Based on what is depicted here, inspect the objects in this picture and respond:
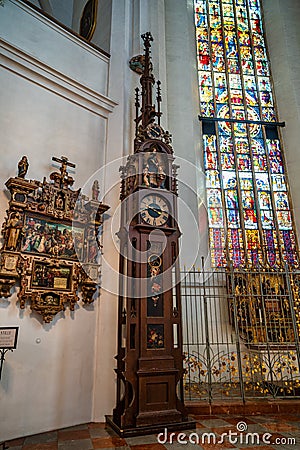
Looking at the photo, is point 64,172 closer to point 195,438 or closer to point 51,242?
point 51,242

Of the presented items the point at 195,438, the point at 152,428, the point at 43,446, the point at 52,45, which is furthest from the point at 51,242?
the point at 52,45

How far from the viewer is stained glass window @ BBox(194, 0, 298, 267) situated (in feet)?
24.7

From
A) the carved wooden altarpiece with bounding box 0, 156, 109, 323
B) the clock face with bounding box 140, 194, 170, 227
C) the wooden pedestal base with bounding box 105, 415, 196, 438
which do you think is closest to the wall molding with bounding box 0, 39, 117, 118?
the carved wooden altarpiece with bounding box 0, 156, 109, 323

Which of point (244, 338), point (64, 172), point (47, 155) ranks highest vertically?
point (47, 155)

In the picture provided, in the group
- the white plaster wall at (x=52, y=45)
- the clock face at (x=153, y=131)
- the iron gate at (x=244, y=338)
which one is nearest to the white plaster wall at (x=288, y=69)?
the iron gate at (x=244, y=338)

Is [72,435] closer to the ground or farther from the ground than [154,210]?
closer to the ground

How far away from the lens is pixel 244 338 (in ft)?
19.7

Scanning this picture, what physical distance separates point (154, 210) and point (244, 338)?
3.34 meters

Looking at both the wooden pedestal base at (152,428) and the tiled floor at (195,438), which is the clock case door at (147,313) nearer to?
the wooden pedestal base at (152,428)

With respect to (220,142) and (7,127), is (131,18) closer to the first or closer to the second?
(220,142)

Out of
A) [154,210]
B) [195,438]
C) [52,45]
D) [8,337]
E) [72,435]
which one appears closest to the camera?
[8,337]

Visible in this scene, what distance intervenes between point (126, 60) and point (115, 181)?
8.75ft

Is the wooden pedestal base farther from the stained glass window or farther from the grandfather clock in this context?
the stained glass window

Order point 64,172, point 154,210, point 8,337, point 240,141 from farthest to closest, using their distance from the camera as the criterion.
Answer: point 240,141
point 64,172
point 154,210
point 8,337
